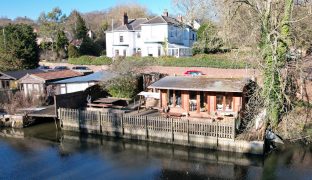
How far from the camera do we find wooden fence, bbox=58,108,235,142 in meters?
19.0

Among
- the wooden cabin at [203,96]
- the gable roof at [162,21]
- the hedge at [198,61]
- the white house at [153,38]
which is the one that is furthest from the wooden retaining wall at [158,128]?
the gable roof at [162,21]

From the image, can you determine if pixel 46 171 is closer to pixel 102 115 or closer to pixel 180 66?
pixel 102 115

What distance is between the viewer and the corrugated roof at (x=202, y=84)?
21.5 meters

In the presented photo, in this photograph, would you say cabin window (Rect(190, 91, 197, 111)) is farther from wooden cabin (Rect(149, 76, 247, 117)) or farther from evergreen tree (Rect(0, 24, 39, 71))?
evergreen tree (Rect(0, 24, 39, 71))

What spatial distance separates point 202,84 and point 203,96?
903mm

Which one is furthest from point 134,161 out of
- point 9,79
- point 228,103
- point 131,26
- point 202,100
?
point 131,26

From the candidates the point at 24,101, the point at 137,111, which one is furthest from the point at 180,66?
the point at 24,101

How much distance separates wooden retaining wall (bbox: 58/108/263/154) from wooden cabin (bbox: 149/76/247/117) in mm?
3087

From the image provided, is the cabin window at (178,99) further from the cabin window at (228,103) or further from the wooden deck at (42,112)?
the wooden deck at (42,112)

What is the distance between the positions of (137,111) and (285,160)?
12.2m

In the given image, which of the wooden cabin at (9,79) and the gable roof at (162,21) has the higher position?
the gable roof at (162,21)

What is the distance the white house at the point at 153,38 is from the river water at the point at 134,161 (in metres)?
30.2

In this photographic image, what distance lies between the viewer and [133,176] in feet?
52.0

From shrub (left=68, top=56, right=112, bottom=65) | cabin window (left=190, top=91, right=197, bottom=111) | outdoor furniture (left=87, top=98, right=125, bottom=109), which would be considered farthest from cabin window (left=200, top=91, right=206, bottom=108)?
shrub (left=68, top=56, right=112, bottom=65)
